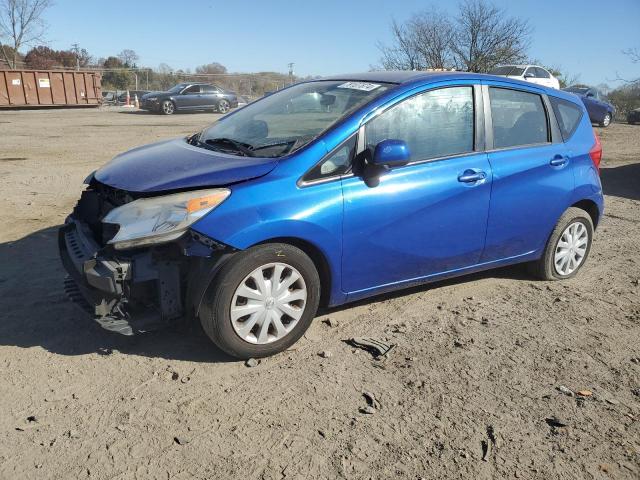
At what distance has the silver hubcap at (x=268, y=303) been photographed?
3355mm

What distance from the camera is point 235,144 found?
158 inches

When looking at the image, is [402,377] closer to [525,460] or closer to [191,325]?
[525,460]

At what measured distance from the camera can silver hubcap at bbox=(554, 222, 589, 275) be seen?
4.96 metres

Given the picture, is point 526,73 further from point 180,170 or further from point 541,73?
point 180,170

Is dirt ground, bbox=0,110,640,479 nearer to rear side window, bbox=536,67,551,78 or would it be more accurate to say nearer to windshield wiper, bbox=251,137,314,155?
windshield wiper, bbox=251,137,314,155

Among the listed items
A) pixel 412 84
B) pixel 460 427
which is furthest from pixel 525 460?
pixel 412 84

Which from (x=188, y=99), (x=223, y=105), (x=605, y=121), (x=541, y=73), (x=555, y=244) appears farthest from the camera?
(x=223, y=105)

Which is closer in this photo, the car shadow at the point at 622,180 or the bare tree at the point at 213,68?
the car shadow at the point at 622,180

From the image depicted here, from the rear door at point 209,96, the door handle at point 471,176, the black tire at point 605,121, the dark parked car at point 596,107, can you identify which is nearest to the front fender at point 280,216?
the door handle at point 471,176

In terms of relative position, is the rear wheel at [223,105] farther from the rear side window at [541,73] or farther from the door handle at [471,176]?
the door handle at [471,176]

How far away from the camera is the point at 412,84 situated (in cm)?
401

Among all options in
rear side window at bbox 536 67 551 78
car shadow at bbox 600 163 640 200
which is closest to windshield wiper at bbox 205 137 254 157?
car shadow at bbox 600 163 640 200

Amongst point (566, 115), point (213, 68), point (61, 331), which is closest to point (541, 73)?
point (566, 115)

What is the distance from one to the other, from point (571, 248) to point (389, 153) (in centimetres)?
239
